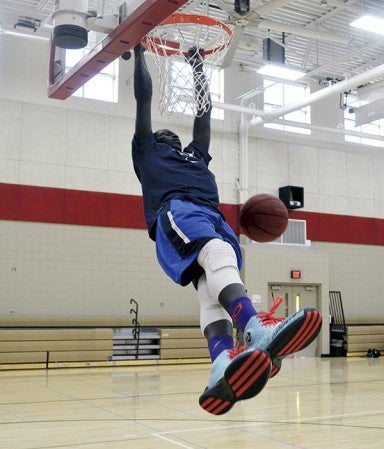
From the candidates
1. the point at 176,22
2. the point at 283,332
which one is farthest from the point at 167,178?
the point at 176,22

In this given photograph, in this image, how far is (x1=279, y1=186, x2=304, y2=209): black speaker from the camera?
16200 mm

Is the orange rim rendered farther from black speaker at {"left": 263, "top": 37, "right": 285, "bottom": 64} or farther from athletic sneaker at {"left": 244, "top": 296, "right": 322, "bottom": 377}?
black speaker at {"left": 263, "top": 37, "right": 285, "bottom": 64}

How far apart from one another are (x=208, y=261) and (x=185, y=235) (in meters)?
0.22

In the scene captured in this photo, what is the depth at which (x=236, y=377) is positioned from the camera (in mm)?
2857

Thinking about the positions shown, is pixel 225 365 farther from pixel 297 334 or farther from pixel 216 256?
pixel 216 256

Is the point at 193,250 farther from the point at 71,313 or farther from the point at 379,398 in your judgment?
the point at 71,313

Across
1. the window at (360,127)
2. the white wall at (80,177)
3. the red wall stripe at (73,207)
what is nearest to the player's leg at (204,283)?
the white wall at (80,177)

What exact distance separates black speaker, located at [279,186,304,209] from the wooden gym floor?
17.7 feet

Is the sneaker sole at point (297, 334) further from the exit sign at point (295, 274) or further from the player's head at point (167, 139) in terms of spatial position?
the exit sign at point (295, 274)

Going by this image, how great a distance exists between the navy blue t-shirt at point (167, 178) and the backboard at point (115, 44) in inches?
35.5

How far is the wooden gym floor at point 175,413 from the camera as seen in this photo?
604 centimetres

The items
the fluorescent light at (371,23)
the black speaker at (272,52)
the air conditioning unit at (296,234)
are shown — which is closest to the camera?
the fluorescent light at (371,23)

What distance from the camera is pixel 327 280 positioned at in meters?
16.6

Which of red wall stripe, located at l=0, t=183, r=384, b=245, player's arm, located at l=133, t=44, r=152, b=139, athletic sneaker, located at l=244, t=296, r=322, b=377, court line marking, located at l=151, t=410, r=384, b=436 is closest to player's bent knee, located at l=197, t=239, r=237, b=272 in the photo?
athletic sneaker, located at l=244, t=296, r=322, b=377
